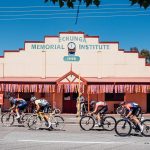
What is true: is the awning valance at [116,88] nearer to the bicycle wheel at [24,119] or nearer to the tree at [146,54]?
the bicycle wheel at [24,119]

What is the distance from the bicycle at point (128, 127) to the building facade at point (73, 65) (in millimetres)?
17778

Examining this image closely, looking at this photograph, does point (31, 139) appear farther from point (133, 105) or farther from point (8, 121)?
point (8, 121)

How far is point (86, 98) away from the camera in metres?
35.3

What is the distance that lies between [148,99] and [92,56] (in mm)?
5478

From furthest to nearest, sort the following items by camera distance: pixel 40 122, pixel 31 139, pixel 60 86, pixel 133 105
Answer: pixel 60 86, pixel 40 122, pixel 133 105, pixel 31 139

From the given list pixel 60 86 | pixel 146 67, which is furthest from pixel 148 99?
pixel 60 86

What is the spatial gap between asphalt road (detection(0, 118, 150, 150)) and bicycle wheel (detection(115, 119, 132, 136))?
200mm

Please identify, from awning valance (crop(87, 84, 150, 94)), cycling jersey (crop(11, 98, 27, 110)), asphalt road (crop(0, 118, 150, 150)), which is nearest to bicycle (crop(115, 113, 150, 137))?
asphalt road (crop(0, 118, 150, 150))

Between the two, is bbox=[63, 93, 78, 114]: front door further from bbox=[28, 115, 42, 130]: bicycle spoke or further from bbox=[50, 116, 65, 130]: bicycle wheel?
bbox=[28, 115, 42, 130]: bicycle spoke

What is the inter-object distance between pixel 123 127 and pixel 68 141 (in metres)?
2.62

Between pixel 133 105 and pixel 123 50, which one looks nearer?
pixel 133 105

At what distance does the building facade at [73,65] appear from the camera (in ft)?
115

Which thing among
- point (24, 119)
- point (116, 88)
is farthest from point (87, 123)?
point (116, 88)

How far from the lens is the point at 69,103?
35.3 metres
